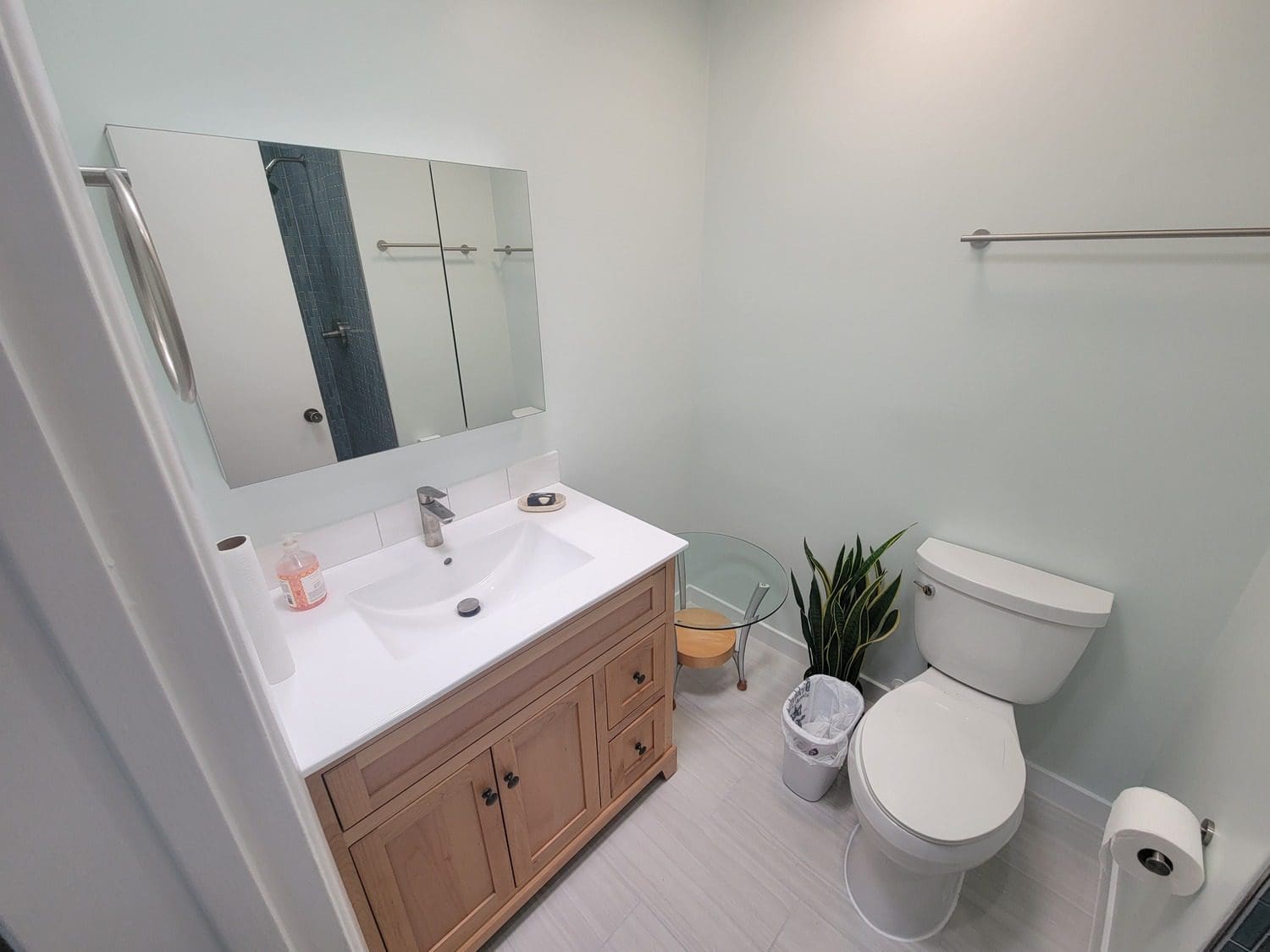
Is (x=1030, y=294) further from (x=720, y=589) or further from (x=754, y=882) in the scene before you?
(x=754, y=882)

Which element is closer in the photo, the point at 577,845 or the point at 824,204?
the point at 577,845

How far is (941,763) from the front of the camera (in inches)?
48.0

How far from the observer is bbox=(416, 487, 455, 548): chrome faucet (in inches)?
50.3

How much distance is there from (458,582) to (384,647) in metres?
0.32

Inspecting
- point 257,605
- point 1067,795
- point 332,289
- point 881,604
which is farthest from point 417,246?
point 1067,795

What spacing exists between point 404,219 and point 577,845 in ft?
5.39

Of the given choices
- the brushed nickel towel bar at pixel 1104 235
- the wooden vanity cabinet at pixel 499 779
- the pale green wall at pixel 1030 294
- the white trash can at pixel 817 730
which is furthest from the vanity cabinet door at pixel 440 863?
the brushed nickel towel bar at pixel 1104 235

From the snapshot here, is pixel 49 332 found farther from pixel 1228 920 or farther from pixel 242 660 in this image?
pixel 1228 920

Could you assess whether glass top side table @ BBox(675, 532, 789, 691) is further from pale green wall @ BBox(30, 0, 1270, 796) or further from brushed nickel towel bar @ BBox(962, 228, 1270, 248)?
brushed nickel towel bar @ BBox(962, 228, 1270, 248)

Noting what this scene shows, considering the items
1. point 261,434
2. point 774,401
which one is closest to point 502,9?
point 261,434

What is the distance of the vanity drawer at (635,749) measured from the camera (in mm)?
1396

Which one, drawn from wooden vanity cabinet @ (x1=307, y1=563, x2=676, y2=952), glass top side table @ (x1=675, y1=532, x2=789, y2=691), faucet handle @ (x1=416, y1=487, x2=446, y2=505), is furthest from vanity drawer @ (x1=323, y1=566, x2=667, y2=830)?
glass top side table @ (x1=675, y1=532, x2=789, y2=691)

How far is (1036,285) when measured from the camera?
1263mm

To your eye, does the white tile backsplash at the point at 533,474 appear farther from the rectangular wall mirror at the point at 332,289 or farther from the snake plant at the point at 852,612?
the snake plant at the point at 852,612
